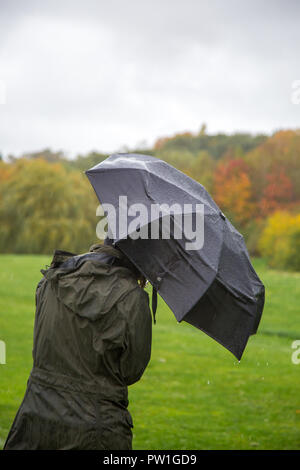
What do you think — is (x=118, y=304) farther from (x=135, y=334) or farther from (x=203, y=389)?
(x=203, y=389)

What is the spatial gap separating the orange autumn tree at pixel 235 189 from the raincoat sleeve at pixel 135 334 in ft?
120

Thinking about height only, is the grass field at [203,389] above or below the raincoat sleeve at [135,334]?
below

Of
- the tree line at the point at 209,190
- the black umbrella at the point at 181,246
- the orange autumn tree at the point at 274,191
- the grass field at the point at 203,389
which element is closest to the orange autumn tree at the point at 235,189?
the tree line at the point at 209,190

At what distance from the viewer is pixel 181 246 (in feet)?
8.64

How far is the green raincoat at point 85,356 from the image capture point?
2398 millimetres

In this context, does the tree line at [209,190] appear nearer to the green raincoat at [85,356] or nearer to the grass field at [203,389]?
the grass field at [203,389]

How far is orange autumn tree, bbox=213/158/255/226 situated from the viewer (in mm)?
39125

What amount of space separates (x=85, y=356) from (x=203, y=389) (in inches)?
219

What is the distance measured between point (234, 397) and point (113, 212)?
537cm

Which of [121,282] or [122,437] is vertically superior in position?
[121,282]
